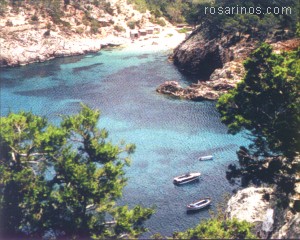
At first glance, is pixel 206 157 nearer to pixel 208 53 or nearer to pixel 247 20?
pixel 208 53

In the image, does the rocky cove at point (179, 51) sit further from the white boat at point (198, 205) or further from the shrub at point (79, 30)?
the white boat at point (198, 205)

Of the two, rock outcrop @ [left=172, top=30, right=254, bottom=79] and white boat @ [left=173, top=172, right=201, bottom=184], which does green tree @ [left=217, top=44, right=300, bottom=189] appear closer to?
white boat @ [left=173, top=172, right=201, bottom=184]

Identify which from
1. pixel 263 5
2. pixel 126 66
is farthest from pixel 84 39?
pixel 263 5

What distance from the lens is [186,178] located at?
80875mm

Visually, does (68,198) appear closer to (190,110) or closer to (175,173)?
(175,173)

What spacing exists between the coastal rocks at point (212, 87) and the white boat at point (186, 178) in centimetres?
4771

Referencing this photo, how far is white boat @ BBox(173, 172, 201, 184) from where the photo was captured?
80.4 metres

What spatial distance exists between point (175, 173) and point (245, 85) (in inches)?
1107

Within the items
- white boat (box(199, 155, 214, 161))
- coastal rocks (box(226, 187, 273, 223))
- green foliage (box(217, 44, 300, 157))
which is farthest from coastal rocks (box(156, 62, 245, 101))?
green foliage (box(217, 44, 300, 157))

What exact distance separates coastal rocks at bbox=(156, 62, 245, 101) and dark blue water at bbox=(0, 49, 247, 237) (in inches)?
157

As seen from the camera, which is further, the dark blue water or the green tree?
the dark blue water

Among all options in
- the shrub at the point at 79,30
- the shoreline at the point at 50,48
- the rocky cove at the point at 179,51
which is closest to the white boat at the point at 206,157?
the rocky cove at the point at 179,51

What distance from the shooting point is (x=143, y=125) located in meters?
107

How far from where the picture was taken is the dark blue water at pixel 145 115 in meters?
77.1
